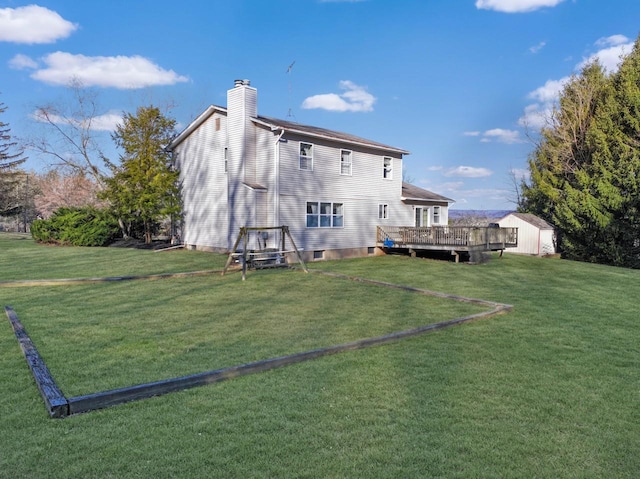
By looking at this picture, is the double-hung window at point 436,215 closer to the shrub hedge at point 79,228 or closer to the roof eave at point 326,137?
the roof eave at point 326,137

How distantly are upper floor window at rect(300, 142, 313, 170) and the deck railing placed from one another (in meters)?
5.11

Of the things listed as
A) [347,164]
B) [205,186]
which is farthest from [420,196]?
[205,186]

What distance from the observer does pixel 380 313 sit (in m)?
7.74

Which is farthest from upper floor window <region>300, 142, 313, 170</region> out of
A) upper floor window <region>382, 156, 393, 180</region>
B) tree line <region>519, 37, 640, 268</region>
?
tree line <region>519, 37, 640, 268</region>

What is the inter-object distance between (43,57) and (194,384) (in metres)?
33.8

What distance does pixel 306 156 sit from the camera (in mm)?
17688

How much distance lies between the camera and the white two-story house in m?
16.8

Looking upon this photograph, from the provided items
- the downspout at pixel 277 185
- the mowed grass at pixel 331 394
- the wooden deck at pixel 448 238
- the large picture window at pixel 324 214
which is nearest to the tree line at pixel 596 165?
the wooden deck at pixel 448 238

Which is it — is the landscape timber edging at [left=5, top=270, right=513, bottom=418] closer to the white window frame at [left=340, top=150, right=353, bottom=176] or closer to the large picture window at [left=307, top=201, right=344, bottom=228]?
the large picture window at [left=307, top=201, right=344, bottom=228]

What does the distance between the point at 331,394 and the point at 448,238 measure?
14.7 meters

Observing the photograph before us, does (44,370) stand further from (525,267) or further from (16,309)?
(525,267)

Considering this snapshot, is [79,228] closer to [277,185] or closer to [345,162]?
[277,185]

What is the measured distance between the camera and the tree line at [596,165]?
21203 millimetres

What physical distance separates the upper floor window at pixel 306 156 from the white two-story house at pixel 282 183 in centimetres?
4
